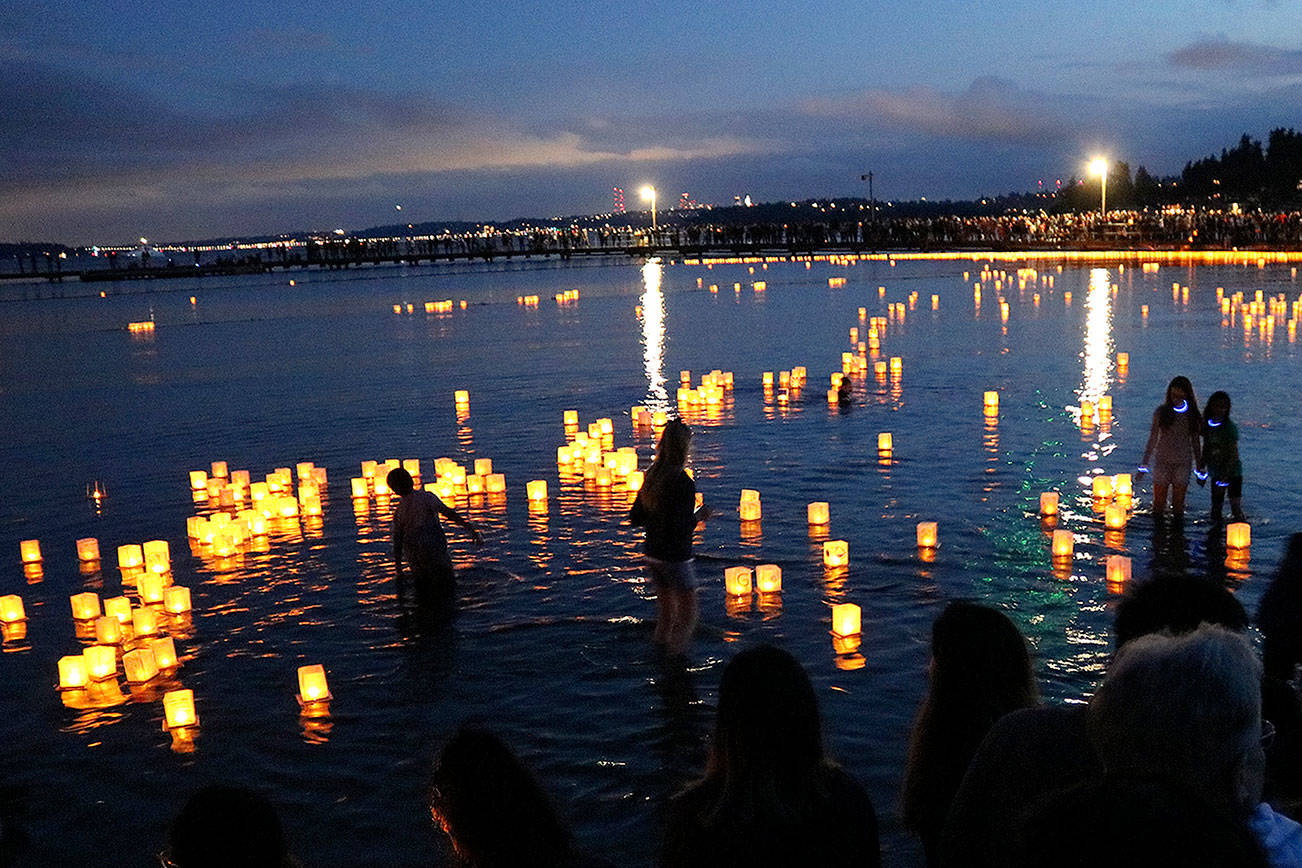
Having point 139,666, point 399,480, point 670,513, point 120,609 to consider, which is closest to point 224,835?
point 670,513

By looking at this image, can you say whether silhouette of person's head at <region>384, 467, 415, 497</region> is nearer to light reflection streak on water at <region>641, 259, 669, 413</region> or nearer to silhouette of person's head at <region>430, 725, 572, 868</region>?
silhouette of person's head at <region>430, 725, 572, 868</region>

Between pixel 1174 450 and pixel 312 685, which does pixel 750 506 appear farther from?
pixel 312 685

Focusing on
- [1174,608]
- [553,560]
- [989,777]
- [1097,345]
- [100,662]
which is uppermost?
[1174,608]

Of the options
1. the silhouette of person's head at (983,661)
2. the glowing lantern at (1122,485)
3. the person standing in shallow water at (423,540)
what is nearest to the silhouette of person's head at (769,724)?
the silhouette of person's head at (983,661)

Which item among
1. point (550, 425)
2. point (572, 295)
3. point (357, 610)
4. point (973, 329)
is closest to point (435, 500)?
point (357, 610)

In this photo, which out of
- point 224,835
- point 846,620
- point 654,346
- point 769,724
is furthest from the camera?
point 654,346

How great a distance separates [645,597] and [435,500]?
79.3 inches

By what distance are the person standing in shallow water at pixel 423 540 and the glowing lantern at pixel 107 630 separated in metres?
2.29

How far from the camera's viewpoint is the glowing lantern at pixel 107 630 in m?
9.44

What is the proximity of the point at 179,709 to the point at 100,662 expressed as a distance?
131 cm

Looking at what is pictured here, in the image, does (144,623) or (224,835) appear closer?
(224,835)

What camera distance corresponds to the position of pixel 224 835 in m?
3.06

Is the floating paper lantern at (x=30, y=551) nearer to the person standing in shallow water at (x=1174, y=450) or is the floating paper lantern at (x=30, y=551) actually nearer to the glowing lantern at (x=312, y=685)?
the glowing lantern at (x=312, y=685)

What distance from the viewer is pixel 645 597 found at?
33.4ft
